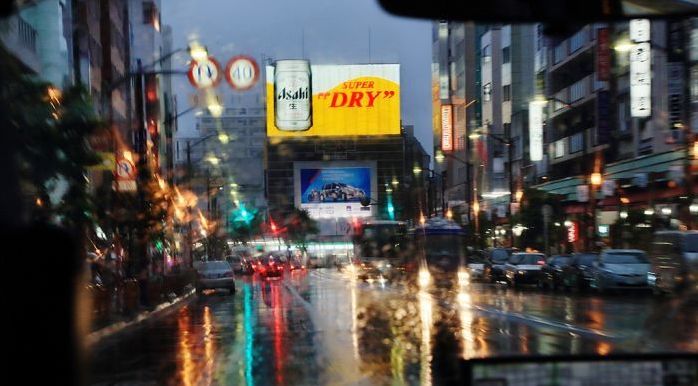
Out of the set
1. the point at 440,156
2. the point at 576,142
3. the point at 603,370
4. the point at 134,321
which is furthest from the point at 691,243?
the point at 440,156

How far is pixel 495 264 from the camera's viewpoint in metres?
44.9

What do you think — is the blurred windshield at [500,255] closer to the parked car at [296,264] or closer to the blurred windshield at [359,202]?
the blurred windshield at [359,202]

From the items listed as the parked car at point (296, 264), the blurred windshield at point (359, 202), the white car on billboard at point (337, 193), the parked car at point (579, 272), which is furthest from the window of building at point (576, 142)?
the parked car at point (296, 264)

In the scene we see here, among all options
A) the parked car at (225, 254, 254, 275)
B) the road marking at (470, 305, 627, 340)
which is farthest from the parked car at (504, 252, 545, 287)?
the parked car at (225, 254, 254, 275)

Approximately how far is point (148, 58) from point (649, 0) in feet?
232

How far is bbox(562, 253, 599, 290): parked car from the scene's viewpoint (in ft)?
113

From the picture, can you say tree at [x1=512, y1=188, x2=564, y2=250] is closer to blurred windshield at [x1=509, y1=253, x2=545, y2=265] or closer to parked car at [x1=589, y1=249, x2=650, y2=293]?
blurred windshield at [x1=509, y1=253, x2=545, y2=265]

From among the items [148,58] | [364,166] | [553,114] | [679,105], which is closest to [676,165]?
[679,105]

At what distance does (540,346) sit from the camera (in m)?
15.1

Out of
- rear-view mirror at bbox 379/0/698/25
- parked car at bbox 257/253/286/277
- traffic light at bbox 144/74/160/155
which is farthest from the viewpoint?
parked car at bbox 257/253/286/277

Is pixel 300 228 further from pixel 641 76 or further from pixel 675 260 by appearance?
pixel 675 260

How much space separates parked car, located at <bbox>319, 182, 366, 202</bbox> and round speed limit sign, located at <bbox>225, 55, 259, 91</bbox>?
63248 millimetres

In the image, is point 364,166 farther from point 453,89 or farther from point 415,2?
point 415,2

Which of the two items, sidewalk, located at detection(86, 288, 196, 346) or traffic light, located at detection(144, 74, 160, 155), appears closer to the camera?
sidewalk, located at detection(86, 288, 196, 346)
